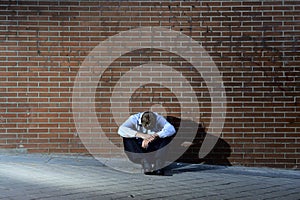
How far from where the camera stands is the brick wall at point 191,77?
7664 mm

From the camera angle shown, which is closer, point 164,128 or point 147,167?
point 147,167

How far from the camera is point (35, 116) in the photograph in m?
7.69

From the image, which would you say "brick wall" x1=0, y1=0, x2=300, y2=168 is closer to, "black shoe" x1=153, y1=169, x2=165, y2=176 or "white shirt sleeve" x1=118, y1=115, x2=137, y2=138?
"white shirt sleeve" x1=118, y1=115, x2=137, y2=138

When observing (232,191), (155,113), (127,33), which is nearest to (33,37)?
(127,33)

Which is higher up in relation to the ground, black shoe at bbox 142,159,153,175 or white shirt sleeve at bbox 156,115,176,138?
white shirt sleeve at bbox 156,115,176,138

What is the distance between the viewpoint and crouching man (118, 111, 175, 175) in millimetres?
6727

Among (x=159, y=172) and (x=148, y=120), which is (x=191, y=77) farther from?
(x=159, y=172)

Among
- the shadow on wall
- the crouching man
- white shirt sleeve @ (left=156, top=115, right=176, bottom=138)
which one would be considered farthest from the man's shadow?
the crouching man

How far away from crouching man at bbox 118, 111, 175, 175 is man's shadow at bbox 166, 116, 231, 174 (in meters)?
0.71

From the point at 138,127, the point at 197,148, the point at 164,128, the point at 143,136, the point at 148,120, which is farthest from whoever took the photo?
the point at 197,148

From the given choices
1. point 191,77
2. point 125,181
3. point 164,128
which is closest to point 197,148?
point 164,128

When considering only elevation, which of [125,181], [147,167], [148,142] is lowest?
[125,181]

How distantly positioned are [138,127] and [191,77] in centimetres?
136

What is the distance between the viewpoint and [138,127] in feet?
23.4
